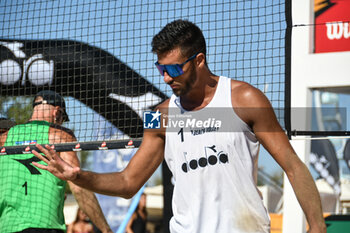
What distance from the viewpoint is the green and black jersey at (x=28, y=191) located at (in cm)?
511

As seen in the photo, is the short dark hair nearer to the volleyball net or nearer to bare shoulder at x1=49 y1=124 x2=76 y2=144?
the volleyball net

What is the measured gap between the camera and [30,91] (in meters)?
6.40

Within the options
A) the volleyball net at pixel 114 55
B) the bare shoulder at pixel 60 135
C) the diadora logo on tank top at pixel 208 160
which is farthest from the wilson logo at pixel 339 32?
the diadora logo on tank top at pixel 208 160

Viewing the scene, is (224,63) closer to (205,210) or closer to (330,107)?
(205,210)

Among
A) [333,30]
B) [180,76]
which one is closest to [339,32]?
[333,30]

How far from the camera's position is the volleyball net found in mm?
4469

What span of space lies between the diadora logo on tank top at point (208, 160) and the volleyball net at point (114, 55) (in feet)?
3.79

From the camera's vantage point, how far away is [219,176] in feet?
10.4

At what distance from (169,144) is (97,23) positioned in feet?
7.84

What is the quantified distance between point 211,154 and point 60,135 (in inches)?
91.3

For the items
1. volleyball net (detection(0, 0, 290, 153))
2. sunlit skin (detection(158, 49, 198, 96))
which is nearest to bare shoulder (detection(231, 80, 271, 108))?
sunlit skin (detection(158, 49, 198, 96))

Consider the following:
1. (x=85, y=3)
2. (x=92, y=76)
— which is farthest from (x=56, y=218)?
(x=85, y=3)

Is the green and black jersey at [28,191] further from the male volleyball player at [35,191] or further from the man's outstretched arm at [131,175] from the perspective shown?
the man's outstretched arm at [131,175]

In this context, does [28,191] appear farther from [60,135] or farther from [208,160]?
[208,160]
